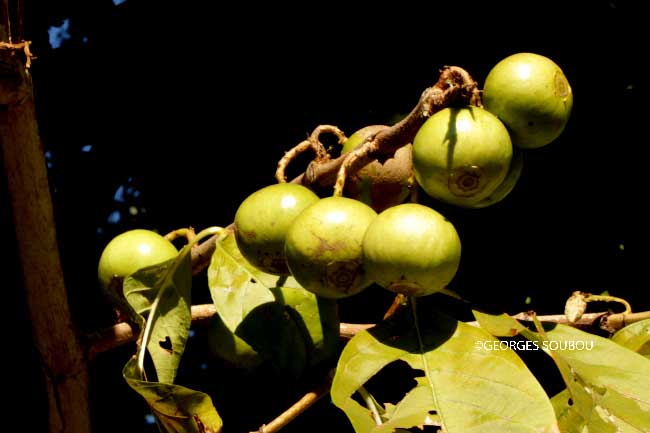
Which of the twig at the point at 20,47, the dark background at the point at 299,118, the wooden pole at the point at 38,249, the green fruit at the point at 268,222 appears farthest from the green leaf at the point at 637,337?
the twig at the point at 20,47

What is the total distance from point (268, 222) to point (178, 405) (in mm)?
382

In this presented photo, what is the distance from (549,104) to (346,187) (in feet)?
1.54

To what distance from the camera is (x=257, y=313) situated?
5.06 feet

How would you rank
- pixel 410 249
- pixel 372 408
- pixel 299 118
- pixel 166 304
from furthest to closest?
pixel 299 118, pixel 166 304, pixel 372 408, pixel 410 249

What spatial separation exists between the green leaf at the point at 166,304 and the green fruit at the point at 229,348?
277mm

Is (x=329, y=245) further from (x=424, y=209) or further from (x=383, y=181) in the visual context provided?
(x=383, y=181)

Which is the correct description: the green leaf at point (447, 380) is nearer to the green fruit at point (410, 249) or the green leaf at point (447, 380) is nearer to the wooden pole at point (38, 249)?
the green fruit at point (410, 249)

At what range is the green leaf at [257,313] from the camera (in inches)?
60.0

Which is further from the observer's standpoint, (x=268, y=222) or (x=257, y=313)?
(x=257, y=313)

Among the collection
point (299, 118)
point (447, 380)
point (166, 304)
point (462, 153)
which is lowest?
point (447, 380)

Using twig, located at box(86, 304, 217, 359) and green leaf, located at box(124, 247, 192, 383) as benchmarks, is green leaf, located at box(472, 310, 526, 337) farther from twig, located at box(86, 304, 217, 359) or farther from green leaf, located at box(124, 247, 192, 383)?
twig, located at box(86, 304, 217, 359)

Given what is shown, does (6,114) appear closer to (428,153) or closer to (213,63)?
(428,153)

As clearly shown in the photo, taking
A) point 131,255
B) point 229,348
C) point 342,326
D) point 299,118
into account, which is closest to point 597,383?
point 342,326

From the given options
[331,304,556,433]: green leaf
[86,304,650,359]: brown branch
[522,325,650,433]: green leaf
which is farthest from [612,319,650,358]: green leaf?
[331,304,556,433]: green leaf
